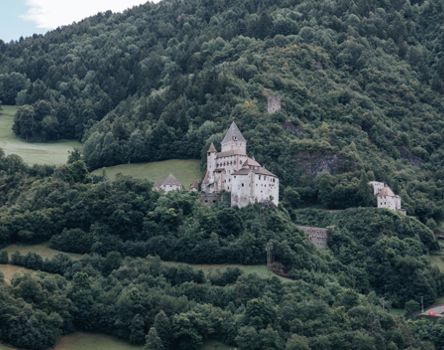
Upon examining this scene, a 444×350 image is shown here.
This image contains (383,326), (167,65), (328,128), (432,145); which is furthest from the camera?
(167,65)

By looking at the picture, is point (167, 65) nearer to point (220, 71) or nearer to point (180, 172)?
point (220, 71)

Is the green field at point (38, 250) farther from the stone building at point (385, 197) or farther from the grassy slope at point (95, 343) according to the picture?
the stone building at point (385, 197)

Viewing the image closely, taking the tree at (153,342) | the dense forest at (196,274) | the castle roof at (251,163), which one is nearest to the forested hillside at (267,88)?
the castle roof at (251,163)

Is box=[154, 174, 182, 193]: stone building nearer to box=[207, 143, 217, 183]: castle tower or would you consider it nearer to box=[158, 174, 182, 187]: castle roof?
box=[158, 174, 182, 187]: castle roof

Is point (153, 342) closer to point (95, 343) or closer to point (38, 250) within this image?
point (95, 343)

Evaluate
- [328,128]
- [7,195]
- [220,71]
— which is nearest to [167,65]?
[220,71]

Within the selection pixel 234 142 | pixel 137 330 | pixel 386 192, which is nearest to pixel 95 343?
pixel 137 330
